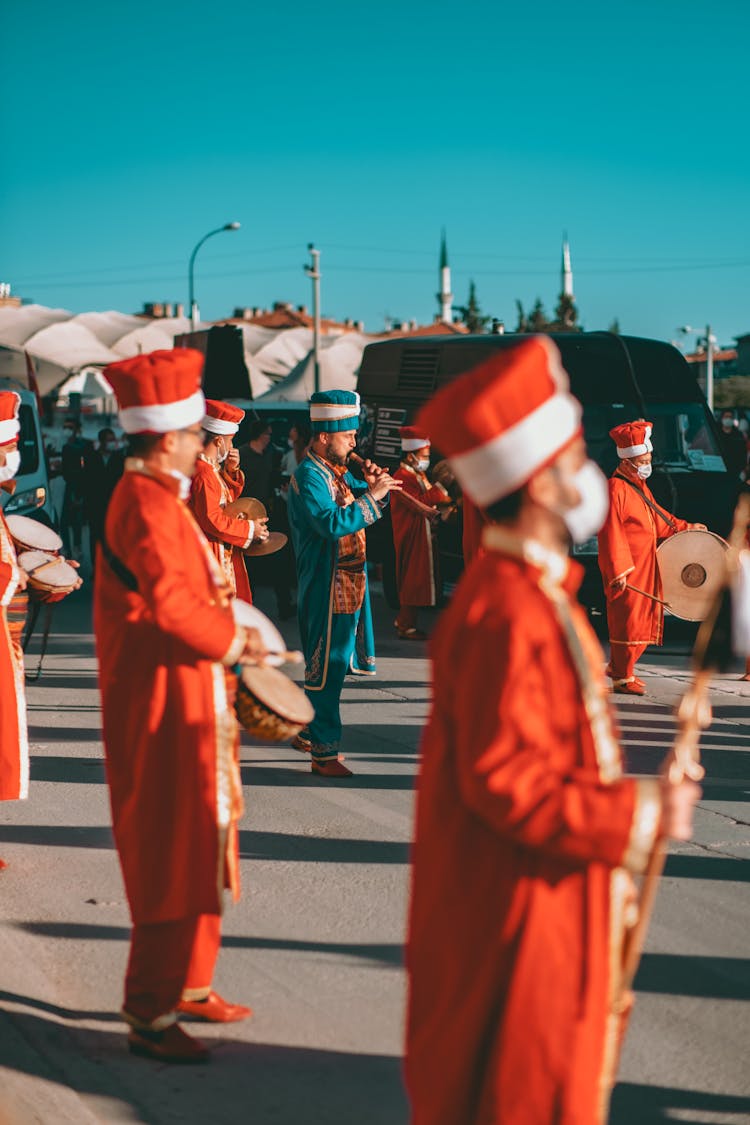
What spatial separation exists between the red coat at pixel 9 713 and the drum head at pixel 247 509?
8.40ft

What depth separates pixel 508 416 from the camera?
2604 millimetres

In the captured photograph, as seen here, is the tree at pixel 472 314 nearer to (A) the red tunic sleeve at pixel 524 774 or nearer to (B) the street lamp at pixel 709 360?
(B) the street lamp at pixel 709 360

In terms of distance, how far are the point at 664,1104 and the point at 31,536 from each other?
4.80m

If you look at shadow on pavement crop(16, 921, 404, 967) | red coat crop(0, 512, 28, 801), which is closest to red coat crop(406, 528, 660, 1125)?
shadow on pavement crop(16, 921, 404, 967)

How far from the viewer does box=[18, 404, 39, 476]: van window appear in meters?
15.8

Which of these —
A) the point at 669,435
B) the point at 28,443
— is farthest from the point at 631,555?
the point at 28,443

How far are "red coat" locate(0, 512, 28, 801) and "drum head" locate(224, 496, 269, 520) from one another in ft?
8.40

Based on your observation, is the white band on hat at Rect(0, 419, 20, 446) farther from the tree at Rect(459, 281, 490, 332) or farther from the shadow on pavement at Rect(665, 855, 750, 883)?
the tree at Rect(459, 281, 490, 332)

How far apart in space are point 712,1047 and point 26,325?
2055 inches

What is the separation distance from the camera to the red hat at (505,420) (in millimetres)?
2600

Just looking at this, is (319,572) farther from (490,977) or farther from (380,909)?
(490,977)

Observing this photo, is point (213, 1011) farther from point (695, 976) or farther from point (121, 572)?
point (695, 976)

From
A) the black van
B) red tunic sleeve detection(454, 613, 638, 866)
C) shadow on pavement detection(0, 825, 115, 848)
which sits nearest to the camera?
red tunic sleeve detection(454, 613, 638, 866)

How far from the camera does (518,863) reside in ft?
8.64
